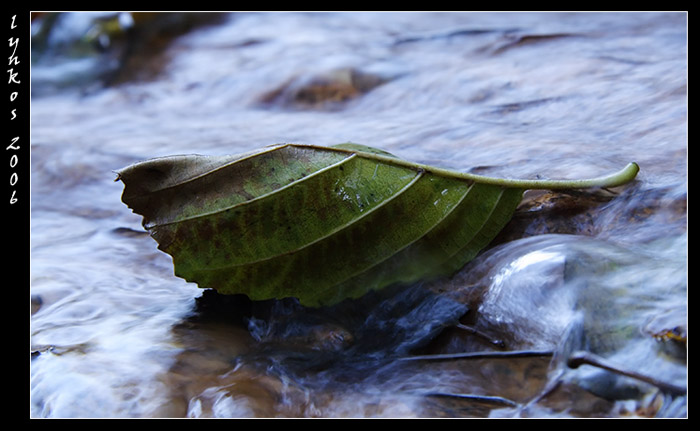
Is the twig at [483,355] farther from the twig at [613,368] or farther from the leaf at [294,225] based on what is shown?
the leaf at [294,225]

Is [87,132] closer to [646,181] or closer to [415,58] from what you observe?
[415,58]

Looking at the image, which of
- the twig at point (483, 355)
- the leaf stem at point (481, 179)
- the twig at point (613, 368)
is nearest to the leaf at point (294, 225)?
the leaf stem at point (481, 179)

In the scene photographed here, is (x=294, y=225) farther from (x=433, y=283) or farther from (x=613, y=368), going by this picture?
(x=613, y=368)

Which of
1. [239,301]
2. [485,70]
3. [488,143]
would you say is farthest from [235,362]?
[485,70]

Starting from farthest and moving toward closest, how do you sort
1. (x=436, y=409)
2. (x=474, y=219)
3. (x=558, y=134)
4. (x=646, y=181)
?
(x=558, y=134) < (x=646, y=181) < (x=474, y=219) < (x=436, y=409)

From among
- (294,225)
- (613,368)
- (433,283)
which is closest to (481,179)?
(433,283)
